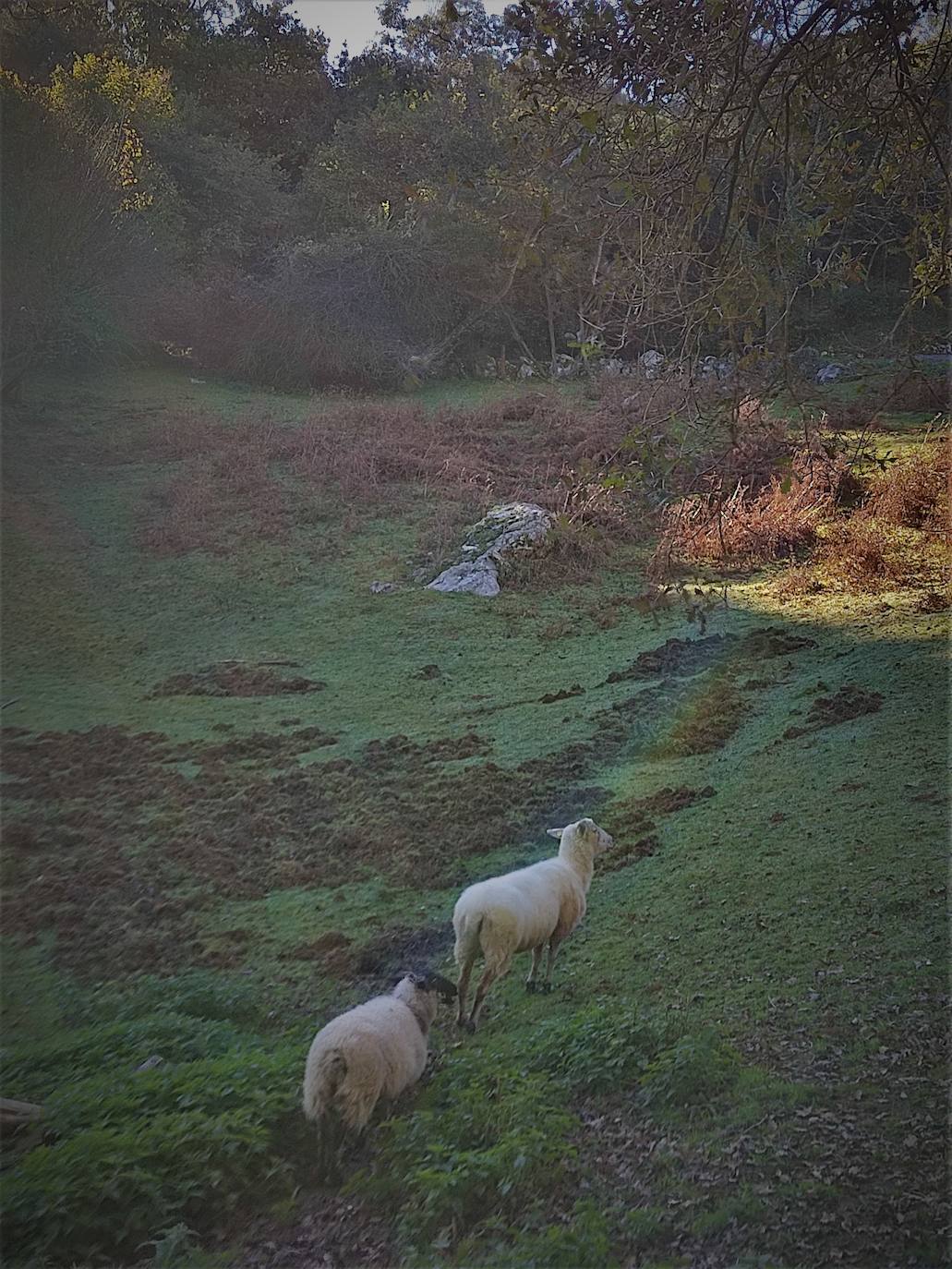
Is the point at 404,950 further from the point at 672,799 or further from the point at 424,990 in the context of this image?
the point at 672,799

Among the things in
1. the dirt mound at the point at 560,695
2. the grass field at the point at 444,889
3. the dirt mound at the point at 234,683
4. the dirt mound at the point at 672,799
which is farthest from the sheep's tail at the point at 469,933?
the dirt mound at the point at 234,683

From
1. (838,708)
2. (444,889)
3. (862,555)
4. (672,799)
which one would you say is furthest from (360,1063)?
(862,555)

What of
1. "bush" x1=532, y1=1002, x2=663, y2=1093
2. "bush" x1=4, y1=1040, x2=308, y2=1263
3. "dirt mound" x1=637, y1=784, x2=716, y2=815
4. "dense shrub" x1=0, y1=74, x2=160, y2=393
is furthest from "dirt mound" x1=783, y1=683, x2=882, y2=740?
"dense shrub" x1=0, y1=74, x2=160, y2=393

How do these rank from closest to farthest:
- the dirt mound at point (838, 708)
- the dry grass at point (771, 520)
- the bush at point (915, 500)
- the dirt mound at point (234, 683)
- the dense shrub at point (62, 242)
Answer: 1. the dirt mound at point (838, 708)
2. the dirt mound at point (234, 683)
3. the dense shrub at point (62, 242)
4. the dry grass at point (771, 520)
5. the bush at point (915, 500)

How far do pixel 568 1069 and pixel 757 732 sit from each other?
157 centimetres

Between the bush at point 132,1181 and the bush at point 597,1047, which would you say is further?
the bush at point 597,1047

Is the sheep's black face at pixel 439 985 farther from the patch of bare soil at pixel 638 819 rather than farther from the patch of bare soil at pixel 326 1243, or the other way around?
the patch of bare soil at pixel 638 819

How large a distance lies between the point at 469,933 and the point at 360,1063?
1.35 ft

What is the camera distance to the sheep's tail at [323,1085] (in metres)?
1.80

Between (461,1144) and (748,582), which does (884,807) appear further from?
(748,582)

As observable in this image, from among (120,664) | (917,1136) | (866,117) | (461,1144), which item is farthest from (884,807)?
(120,664)

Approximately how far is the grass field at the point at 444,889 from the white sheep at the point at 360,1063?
0.05m

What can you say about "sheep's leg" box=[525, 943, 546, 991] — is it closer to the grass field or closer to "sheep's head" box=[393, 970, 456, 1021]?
the grass field

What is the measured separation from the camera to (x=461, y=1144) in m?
1.82
